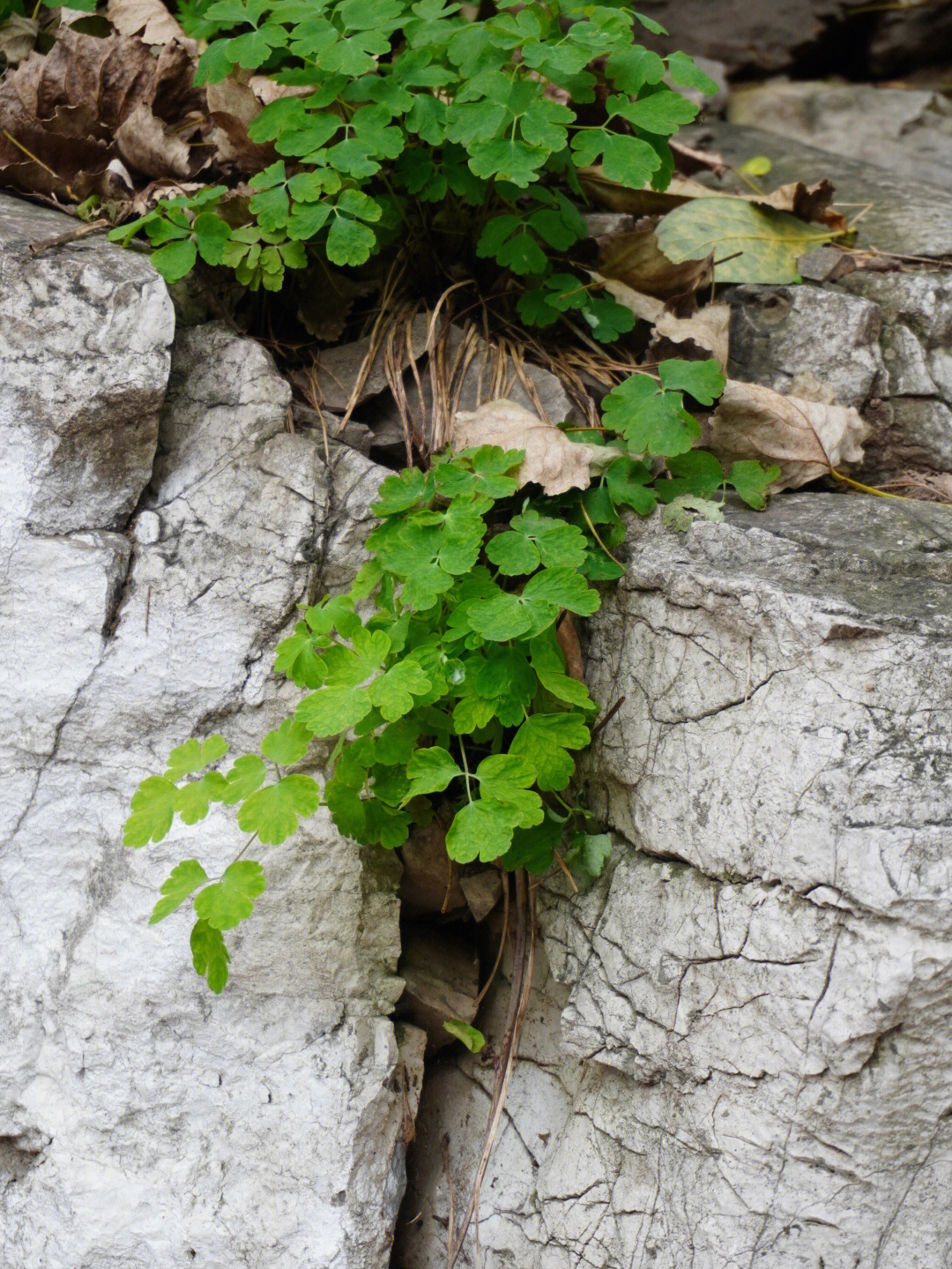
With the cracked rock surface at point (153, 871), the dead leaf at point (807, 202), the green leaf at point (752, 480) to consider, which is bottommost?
the cracked rock surface at point (153, 871)

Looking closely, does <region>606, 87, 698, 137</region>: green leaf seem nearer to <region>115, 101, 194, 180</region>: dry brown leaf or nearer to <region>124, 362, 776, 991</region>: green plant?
<region>124, 362, 776, 991</region>: green plant

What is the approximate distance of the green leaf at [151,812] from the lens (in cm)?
178

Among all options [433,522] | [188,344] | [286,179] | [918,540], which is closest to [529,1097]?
[433,522]

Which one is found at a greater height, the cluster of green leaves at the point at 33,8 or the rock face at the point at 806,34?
the cluster of green leaves at the point at 33,8

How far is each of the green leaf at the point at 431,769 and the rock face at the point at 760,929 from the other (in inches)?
16.2

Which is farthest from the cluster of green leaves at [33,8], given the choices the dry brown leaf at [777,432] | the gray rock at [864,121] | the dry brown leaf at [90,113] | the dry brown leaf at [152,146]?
the gray rock at [864,121]

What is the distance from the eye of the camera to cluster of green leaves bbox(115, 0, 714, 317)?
2.04 meters

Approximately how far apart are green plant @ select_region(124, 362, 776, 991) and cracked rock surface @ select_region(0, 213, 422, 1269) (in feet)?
0.52

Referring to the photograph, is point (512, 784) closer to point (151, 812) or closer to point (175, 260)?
point (151, 812)

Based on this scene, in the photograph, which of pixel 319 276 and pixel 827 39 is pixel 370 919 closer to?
pixel 319 276

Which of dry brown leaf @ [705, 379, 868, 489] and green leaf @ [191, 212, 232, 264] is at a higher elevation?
green leaf @ [191, 212, 232, 264]

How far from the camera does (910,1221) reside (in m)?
1.69

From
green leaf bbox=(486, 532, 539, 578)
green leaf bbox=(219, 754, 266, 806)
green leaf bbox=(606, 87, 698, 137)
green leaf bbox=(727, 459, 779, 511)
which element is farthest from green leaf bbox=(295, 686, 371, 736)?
green leaf bbox=(606, 87, 698, 137)

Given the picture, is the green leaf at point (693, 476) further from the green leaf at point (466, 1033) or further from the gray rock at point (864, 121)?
the gray rock at point (864, 121)
